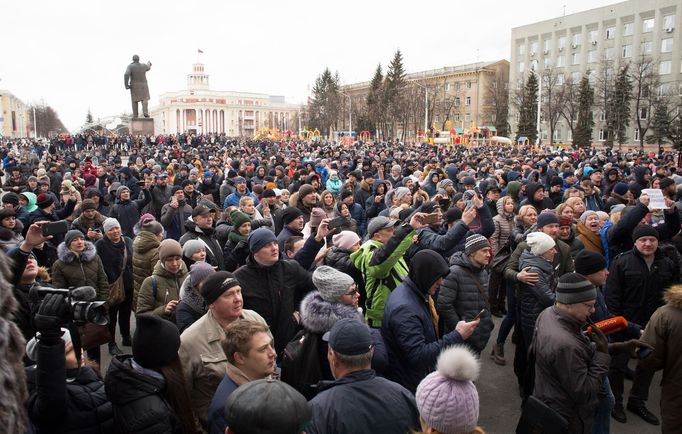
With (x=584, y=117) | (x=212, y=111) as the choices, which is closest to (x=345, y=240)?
(x=584, y=117)

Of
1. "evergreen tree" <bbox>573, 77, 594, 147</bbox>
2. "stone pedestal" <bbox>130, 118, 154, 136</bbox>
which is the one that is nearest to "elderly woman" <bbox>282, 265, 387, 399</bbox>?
"stone pedestal" <bbox>130, 118, 154, 136</bbox>

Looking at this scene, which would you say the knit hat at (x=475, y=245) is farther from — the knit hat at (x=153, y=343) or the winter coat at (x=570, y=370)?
the knit hat at (x=153, y=343)

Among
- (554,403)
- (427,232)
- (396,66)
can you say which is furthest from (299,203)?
(396,66)

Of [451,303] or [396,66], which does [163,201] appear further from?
[396,66]

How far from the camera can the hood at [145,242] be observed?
592cm

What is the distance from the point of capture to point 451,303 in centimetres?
433

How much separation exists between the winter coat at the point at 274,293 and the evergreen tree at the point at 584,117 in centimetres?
5462

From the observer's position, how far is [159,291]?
4785 millimetres

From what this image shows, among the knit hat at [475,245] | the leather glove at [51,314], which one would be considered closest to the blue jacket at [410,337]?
the knit hat at [475,245]

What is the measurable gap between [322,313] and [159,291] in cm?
213

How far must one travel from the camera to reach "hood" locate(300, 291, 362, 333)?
131 inches

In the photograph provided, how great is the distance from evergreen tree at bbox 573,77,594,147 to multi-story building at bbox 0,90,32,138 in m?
94.4

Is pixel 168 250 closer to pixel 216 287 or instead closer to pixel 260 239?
pixel 260 239

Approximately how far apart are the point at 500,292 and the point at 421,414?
5.85 meters
